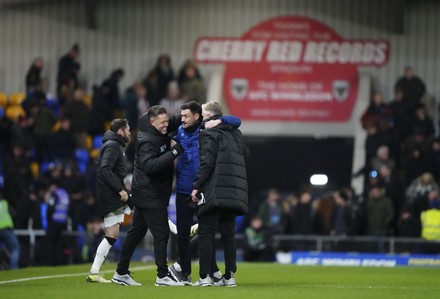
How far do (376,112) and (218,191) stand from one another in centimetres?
1640

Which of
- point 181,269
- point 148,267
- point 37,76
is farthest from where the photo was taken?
point 37,76

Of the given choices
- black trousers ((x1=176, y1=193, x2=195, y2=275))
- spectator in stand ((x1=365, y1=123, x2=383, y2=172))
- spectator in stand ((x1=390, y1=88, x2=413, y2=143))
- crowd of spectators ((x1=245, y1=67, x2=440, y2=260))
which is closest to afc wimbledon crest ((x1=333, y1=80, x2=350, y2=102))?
crowd of spectators ((x1=245, y1=67, x2=440, y2=260))

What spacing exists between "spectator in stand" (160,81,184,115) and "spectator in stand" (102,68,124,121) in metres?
1.26

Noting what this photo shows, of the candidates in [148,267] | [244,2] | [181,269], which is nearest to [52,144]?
[244,2]

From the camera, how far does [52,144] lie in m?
29.8

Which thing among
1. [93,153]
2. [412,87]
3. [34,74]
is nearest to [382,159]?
[412,87]

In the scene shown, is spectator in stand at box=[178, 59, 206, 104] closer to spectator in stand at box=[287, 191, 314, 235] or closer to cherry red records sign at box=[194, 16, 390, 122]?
cherry red records sign at box=[194, 16, 390, 122]

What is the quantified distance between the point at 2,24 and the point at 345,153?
9721 mm

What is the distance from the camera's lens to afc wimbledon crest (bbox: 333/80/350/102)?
30812 mm

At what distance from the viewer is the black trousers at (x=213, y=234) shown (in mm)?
13625

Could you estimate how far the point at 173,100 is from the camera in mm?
29906

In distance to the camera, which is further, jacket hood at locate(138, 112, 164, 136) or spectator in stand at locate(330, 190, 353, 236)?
spectator in stand at locate(330, 190, 353, 236)

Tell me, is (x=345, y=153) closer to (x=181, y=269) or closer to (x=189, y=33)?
(x=189, y=33)

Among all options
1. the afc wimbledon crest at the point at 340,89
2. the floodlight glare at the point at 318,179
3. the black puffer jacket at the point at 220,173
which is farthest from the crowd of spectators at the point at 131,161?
the black puffer jacket at the point at 220,173
